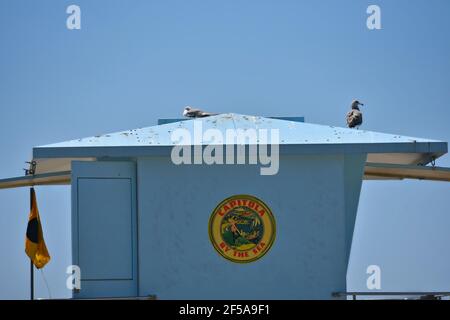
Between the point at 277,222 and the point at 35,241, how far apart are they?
488 centimetres

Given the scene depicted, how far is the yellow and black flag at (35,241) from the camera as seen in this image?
2131 cm

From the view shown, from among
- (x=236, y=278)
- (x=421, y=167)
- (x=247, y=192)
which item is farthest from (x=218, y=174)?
(x=421, y=167)

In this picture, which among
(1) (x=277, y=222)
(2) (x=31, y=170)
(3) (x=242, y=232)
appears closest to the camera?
(3) (x=242, y=232)

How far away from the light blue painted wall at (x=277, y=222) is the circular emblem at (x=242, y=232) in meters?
0.11

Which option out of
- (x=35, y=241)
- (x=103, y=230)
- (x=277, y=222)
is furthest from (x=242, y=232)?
(x=35, y=241)

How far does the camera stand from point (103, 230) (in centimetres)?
1933

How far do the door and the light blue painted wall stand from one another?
228mm

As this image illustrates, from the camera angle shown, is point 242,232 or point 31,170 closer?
point 242,232

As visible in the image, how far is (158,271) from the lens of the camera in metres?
19.2

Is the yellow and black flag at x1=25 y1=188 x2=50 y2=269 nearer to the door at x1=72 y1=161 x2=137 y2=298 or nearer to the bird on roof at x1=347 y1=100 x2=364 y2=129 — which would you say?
the door at x1=72 y1=161 x2=137 y2=298

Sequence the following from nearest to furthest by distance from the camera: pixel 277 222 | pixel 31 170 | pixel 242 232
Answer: pixel 242 232 < pixel 277 222 < pixel 31 170

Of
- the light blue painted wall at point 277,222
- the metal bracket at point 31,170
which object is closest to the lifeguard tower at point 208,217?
the light blue painted wall at point 277,222

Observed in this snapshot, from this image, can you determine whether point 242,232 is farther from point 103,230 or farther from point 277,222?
point 103,230

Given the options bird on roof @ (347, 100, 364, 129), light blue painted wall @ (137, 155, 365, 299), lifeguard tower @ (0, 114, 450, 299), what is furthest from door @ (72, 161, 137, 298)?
bird on roof @ (347, 100, 364, 129)
